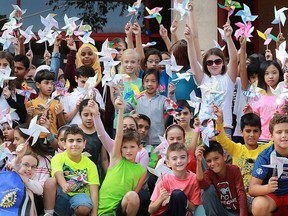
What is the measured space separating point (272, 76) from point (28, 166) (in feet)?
9.11

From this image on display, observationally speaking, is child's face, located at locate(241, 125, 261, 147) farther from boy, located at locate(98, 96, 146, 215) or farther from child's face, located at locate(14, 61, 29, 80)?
child's face, located at locate(14, 61, 29, 80)

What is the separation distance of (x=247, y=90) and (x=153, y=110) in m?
1.12

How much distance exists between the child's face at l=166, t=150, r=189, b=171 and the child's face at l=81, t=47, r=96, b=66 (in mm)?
2264

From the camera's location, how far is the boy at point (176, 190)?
630cm

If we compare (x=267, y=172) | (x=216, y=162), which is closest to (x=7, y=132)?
(x=216, y=162)

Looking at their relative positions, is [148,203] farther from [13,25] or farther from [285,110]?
[13,25]

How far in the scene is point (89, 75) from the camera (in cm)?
784

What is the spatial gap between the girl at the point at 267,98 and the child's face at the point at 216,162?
32.0 inches

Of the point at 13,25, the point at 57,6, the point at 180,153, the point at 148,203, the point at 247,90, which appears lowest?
the point at 148,203

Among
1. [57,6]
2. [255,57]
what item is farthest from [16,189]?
[57,6]

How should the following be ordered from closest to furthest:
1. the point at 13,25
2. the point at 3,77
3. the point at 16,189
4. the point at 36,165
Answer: the point at 16,189, the point at 36,165, the point at 3,77, the point at 13,25

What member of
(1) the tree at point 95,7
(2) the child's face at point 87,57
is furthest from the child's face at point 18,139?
(1) the tree at point 95,7

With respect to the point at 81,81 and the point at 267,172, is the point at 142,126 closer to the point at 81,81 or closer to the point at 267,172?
the point at 81,81

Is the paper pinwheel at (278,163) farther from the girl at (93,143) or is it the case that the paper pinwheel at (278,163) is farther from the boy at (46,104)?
the boy at (46,104)
